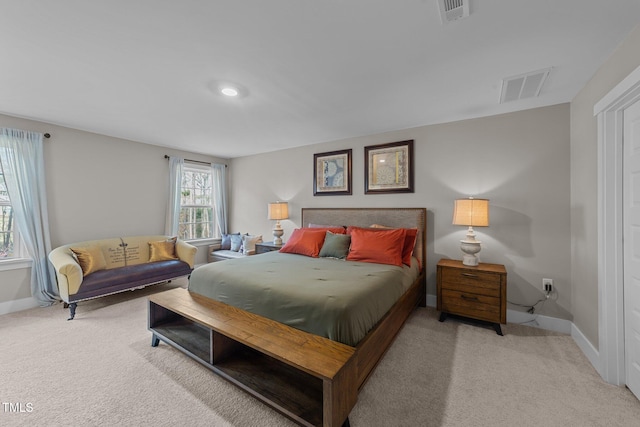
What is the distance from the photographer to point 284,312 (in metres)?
1.85

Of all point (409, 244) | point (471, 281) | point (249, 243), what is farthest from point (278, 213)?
point (471, 281)

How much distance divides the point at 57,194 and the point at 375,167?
4.54 metres

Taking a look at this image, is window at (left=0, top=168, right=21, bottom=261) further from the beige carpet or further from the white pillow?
the white pillow

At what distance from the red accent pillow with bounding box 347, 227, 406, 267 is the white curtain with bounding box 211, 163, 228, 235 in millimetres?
3470

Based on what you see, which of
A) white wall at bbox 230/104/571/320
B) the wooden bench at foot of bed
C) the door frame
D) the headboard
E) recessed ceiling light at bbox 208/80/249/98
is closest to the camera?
the wooden bench at foot of bed

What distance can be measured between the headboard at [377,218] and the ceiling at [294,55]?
4.09 feet

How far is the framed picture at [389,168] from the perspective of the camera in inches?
137

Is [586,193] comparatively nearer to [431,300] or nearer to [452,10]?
[431,300]

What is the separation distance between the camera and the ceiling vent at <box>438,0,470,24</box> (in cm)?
137

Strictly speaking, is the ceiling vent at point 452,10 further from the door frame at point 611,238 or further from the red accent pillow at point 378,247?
the red accent pillow at point 378,247

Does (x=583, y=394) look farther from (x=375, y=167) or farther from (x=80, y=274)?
(x=80, y=274)

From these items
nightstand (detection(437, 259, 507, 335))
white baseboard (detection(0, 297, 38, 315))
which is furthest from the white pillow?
nightstand (detection(437, 259, 507, 335))

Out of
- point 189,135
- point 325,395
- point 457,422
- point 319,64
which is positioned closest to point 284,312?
point 325,395

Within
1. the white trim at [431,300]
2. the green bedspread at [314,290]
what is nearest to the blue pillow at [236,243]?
the green bedspread at [314,290]
